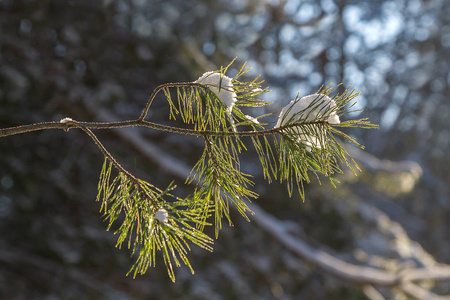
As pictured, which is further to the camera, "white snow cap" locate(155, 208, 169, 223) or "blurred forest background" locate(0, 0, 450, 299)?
"blurred forest background" locate(0, 0, 450, 299)

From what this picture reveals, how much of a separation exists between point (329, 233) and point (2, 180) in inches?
155

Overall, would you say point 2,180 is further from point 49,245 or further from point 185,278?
point 185,278

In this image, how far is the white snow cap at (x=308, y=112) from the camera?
1072mm

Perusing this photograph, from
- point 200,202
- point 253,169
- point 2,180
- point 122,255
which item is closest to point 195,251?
point 122,255

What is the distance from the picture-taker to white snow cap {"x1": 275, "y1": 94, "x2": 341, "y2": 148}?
1072 mm

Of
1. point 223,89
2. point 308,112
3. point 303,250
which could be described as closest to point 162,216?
point 223,89

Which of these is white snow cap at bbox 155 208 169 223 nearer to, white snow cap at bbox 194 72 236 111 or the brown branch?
white snow cap at bbox 194 72 236 111

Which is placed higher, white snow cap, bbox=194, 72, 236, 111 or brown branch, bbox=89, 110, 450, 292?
white snow cap, bbox=194, 72, 236, 111

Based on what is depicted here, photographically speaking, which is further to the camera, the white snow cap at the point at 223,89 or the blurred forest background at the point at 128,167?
the blurred forest background at the point at 128,167

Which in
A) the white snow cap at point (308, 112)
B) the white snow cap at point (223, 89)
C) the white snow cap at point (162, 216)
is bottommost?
the white snow cap at point (162, 216)

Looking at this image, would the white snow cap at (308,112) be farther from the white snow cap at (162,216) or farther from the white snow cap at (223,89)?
the white snow cap at (162,216)

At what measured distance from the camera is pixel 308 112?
3.55 ft

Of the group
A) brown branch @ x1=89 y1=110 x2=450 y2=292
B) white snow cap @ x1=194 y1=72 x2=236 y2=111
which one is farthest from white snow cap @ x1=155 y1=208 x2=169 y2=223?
brown branch @ x1=89 y1=110 x2=450 y2=292

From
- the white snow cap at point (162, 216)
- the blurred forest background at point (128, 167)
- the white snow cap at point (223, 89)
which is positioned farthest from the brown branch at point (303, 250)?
the white snow cap at point (223, 89)
